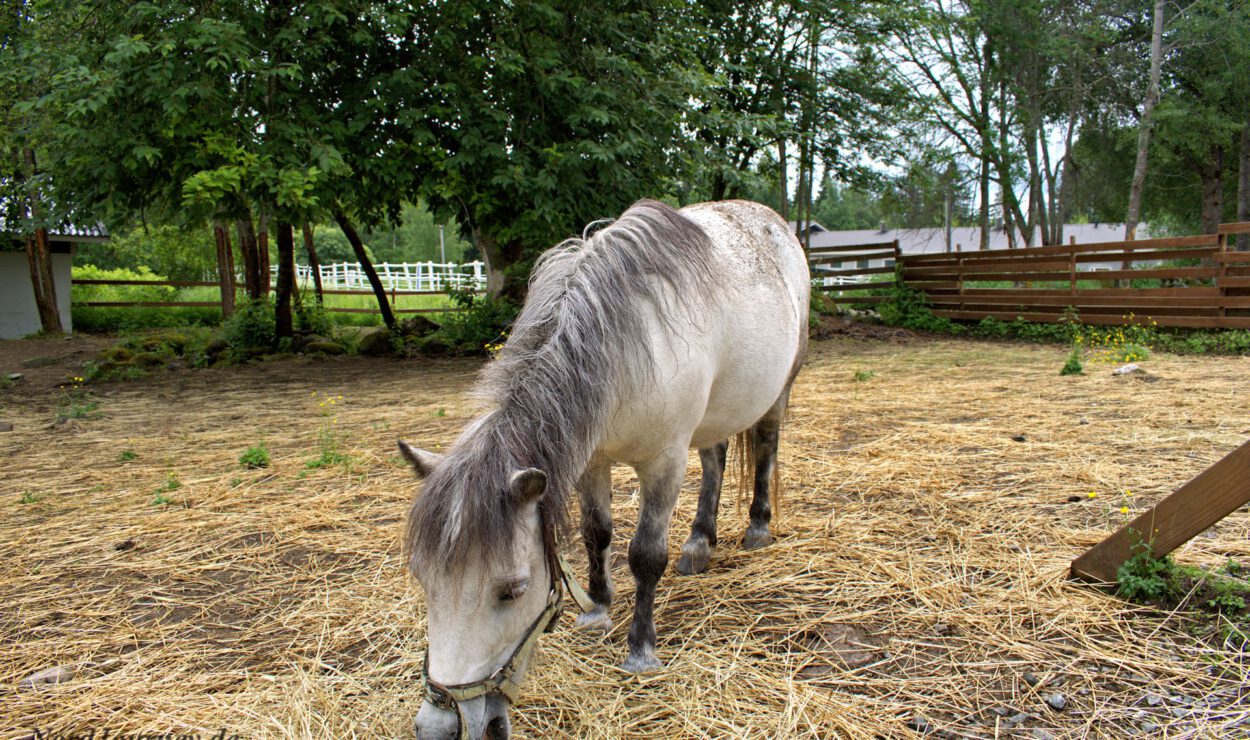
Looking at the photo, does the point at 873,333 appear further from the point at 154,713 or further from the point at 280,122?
the point at 154,713

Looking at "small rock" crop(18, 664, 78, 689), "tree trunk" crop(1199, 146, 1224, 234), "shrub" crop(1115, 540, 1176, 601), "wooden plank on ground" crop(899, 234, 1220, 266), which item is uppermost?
"tree trunk" crop(1199, 146, 1224, 234)

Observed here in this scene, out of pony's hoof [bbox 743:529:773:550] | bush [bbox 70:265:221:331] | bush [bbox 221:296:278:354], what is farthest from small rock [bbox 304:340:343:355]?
pony's hoof [bbox 743:529:773:550]

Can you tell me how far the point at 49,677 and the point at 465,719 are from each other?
1825 millimetres

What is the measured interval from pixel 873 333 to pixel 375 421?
33.9 ft

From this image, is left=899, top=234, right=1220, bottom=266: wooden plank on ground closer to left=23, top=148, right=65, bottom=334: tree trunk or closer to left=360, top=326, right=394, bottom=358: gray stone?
left=360, top=326, right=394, bottom=358: gray stone

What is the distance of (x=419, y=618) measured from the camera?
111 inches

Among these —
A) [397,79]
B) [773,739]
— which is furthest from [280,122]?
[773,739]

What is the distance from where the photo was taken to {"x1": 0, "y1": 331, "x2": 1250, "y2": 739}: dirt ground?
222cm

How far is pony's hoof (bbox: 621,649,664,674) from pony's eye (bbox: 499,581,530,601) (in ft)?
2.89

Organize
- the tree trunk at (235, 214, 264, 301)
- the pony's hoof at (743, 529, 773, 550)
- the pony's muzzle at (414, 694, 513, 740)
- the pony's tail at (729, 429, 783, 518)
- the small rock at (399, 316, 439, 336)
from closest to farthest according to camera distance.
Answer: the pony's muzzle at (414, 694, 513, 740) < the pony's hoof at (743, 529, 773, 550) < the pony's tail at (729, 429, 783, 518) < the tree trunk at (235, 214, 264, 301) < the small rock at (399, 316, 439, 336)

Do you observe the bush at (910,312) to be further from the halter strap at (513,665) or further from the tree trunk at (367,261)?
the halter strap at (513,665)

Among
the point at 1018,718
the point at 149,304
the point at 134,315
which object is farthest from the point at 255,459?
the point at 149,304

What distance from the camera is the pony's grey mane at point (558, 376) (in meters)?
1.75

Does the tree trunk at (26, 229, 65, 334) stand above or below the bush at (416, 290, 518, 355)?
above
